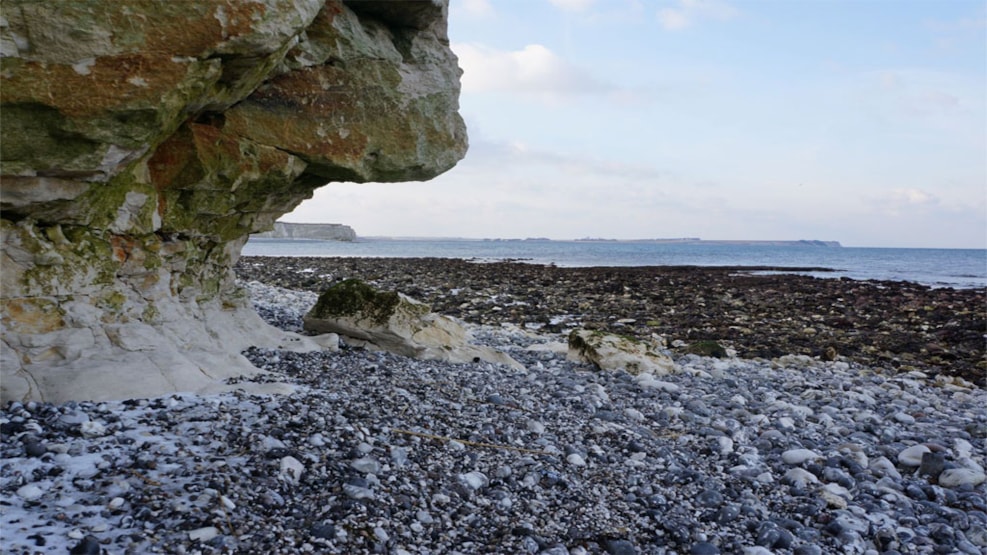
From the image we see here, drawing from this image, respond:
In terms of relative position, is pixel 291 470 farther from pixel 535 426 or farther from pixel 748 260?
pixel 748 260

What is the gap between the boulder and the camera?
7586mm

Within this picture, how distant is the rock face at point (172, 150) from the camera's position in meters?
3.88

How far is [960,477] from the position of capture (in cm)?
480

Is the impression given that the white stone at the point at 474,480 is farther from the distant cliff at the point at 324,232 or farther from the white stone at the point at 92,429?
the distant cliff at the point at 324,232

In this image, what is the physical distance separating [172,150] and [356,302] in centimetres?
294

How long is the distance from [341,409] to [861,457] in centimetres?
424

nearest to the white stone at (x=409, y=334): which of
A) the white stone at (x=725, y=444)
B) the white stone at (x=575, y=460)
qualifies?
the white stone at (x=725, y=444)

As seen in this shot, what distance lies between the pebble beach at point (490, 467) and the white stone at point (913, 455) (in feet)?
0.16

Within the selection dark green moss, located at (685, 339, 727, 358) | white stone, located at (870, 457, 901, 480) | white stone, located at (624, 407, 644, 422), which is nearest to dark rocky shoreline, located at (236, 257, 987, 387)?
dark green moss, located at (685, 339, 727, 358)

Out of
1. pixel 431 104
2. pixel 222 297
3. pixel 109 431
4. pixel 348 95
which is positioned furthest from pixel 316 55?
pixel 109 431

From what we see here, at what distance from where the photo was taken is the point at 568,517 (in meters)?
3.66

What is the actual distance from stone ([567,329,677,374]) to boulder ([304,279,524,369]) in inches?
45.4

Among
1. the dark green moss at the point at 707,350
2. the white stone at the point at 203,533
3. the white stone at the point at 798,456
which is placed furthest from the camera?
the dark green moss at the point at 707,350

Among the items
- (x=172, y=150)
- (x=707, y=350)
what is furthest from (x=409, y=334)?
(x=707, y=350)
